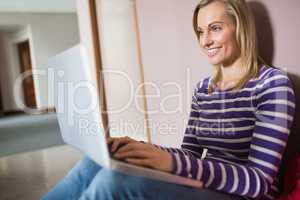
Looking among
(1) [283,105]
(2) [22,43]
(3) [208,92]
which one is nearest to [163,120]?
(3) [208,92]

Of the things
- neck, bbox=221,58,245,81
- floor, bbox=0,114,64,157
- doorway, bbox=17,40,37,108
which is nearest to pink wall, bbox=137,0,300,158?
neck, bbox=221,58,245,81

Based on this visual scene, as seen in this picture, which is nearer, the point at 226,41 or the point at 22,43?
the point at 226,41

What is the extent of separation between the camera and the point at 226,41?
1012 millimetres

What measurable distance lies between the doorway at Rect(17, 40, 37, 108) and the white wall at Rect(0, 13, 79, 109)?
1.33ft

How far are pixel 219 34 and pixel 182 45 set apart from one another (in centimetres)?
53

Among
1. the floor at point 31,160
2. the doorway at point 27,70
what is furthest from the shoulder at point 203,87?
the doorway at point 27,70

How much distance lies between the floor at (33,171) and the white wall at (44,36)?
3.68 m

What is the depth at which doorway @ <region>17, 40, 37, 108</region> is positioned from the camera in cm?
725

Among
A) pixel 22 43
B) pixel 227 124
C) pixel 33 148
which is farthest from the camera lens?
pixel 22 43

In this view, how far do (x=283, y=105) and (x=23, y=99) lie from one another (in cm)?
759

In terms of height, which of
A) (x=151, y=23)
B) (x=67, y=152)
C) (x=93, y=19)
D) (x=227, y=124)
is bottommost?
(x=67, y=152)

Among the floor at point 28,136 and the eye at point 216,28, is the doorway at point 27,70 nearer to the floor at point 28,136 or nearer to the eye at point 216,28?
the floor at point 28,136

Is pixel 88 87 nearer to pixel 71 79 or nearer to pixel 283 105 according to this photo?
pixel 71 79

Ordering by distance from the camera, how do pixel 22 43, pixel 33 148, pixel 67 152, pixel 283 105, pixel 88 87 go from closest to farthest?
1. pixel 88 87
2. pixel 283 105
3. pixel 67 152
4. pixel 33 148
5. pixel 22 43
